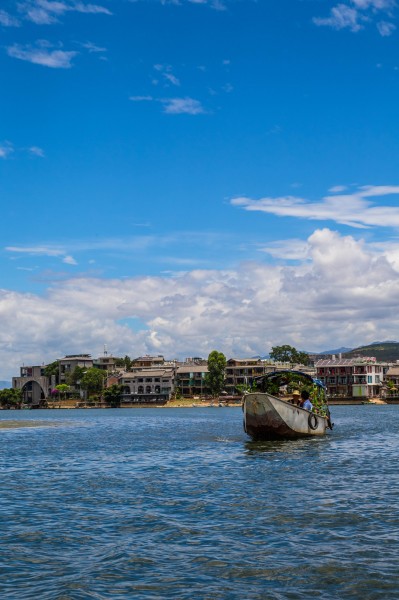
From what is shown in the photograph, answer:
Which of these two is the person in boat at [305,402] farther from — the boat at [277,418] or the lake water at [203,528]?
the lake water at [203,528]

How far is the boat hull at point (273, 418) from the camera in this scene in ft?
171

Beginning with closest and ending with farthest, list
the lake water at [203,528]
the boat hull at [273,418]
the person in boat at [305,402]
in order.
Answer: the lake water at [203,528] < the boat hull at [273,418] < the person in boat at [305,402]

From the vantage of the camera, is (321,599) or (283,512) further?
(283,512)

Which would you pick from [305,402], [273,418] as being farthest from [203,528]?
[305,402]

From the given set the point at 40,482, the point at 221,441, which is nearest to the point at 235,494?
the point at 40,482

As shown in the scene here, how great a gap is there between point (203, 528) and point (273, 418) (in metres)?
30.1

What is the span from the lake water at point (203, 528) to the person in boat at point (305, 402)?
12160mm

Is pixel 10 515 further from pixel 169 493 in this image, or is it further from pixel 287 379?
pixel 287 379

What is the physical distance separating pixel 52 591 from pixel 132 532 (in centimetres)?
639

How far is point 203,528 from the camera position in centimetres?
2305

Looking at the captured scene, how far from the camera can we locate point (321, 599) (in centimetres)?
1568

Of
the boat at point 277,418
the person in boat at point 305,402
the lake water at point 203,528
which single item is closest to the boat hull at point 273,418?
the boat at point 277,418

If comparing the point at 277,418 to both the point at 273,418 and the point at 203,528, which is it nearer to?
the point at 273,418

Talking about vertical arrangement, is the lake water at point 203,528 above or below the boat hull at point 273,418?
below
